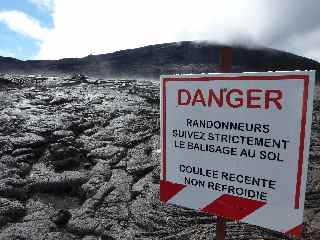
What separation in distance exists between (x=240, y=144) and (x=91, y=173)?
3112mm

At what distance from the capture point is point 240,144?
7.16 ft

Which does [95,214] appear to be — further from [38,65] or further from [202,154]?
[38,65]

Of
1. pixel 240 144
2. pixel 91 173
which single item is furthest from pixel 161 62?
pixel 240 144

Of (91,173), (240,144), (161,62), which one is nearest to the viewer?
(240,144)

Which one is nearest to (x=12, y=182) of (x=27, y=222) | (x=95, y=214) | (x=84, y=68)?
(x=27, y=222)

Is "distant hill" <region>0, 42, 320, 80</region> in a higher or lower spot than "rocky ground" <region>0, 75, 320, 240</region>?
higher

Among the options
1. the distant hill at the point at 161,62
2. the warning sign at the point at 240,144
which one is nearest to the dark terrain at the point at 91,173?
the warning sign at the point at 240,144

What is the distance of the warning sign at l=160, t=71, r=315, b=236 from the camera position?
200 centimetres

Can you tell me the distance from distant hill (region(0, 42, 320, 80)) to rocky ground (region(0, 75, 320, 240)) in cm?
498

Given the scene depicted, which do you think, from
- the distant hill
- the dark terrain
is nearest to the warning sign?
the dark terrain

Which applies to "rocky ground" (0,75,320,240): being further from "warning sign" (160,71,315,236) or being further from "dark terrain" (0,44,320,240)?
"warning sign" (160,71,315,236)

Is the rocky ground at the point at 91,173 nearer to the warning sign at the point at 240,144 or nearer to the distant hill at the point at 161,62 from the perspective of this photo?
the warning sign at the point at 240,144

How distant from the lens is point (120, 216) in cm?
409

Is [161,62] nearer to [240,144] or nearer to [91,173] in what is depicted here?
[91,173]
